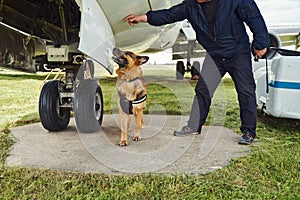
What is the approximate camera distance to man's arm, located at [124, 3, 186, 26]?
335cm

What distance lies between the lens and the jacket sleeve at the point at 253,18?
306 cm

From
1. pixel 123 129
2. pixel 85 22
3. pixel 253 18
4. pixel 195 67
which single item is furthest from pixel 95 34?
pixel 195 67

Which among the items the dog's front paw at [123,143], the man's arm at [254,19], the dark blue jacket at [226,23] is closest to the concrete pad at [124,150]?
the dog's front paw at [123,143]

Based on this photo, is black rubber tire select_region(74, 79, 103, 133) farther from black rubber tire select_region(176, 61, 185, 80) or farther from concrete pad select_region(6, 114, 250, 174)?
black rubber tire select_region(176, 61, 185, 80)

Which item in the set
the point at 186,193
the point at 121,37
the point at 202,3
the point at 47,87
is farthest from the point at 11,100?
the point at 186,193

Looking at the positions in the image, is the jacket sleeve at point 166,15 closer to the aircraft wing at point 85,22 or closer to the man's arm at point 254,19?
the aircraft wing at point 85,22

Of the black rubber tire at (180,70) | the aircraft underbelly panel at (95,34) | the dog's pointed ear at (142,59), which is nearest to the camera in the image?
the aircraft underbelly panel at (95,34)

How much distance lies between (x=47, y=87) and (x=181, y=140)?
57.2 inches

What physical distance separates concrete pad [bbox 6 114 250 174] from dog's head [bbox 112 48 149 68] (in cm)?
70

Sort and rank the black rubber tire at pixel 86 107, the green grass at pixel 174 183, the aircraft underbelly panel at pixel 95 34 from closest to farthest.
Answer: the green grass at pixel 174 183, the aircraft underbelly panel at pixel 95 34, the black rubber tire at pixel 86 107

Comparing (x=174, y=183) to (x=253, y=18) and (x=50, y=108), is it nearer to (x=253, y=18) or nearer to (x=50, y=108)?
(x=253, y=18)

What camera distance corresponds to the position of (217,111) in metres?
5.43

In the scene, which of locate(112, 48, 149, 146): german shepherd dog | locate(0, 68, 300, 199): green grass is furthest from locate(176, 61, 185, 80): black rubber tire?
locate(0, 68, 300, 199): green grass

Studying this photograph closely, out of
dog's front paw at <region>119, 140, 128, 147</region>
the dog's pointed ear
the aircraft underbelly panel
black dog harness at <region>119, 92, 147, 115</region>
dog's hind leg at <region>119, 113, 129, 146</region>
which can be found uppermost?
the aircraft underbelly panel
